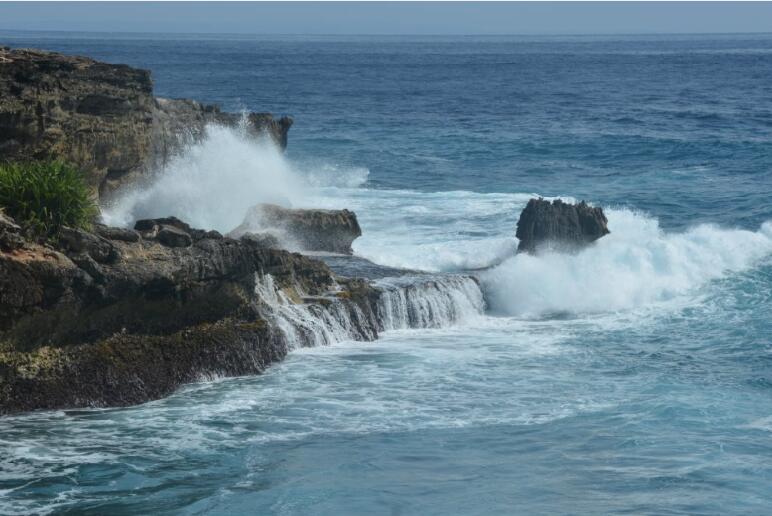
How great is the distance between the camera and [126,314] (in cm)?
2069

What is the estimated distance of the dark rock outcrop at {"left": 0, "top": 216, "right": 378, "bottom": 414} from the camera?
19.5m

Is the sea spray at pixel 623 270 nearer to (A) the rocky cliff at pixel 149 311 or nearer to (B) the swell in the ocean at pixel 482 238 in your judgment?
(B) the swell in the ocean at pixel 482 238

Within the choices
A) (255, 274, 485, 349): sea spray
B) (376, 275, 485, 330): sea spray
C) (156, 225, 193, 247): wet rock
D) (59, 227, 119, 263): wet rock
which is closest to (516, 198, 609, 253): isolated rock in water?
(255, 274, 485, 349): sea spray

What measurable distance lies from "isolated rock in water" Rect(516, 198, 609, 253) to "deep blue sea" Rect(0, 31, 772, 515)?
1.69ft

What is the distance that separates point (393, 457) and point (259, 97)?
209 ft

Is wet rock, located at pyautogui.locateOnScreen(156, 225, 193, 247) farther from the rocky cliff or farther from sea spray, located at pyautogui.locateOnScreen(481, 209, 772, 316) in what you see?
sea spray, located at pyautogui.locateOnScreen(481, 209, 772, 316)

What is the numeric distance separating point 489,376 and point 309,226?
8.16 metres

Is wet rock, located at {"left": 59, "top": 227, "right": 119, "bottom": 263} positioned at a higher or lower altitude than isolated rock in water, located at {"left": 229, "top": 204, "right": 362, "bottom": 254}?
lower

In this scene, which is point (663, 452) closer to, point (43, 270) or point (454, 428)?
point (454, 428)

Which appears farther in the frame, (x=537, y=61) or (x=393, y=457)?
(x=537, y=61)

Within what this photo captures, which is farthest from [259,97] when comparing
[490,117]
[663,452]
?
[663,452]

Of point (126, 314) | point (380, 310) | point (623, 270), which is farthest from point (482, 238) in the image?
point (126, 314)

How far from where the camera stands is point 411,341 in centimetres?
2452

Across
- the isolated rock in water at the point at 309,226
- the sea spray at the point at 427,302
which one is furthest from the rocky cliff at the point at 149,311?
the isolated rock in water at the point at 309,226
